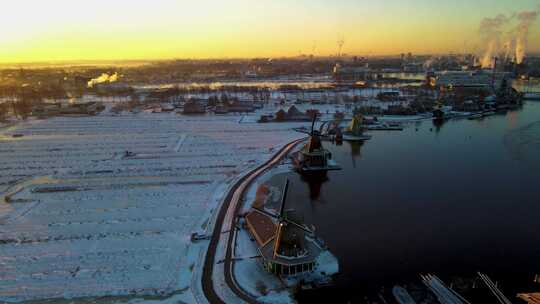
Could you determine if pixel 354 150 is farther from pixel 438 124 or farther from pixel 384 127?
pixel 438 124

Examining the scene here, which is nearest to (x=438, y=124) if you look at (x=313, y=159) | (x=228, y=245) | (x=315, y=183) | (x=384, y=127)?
(x=384, y=127)

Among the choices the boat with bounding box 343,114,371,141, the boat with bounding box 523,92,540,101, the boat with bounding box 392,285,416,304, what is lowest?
the boat with bounding box 392,285,416,304

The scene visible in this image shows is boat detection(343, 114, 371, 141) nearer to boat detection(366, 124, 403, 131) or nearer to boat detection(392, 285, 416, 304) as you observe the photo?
boat detection(366, 124, 403, 131)

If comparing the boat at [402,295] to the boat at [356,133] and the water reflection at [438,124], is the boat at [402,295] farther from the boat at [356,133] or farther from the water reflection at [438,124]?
the water reflection at [438,124]

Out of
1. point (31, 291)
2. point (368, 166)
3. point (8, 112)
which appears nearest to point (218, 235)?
point (31, 291)

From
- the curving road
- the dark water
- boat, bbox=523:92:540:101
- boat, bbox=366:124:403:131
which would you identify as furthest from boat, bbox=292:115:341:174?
boat, bbox=523:92:540:101
